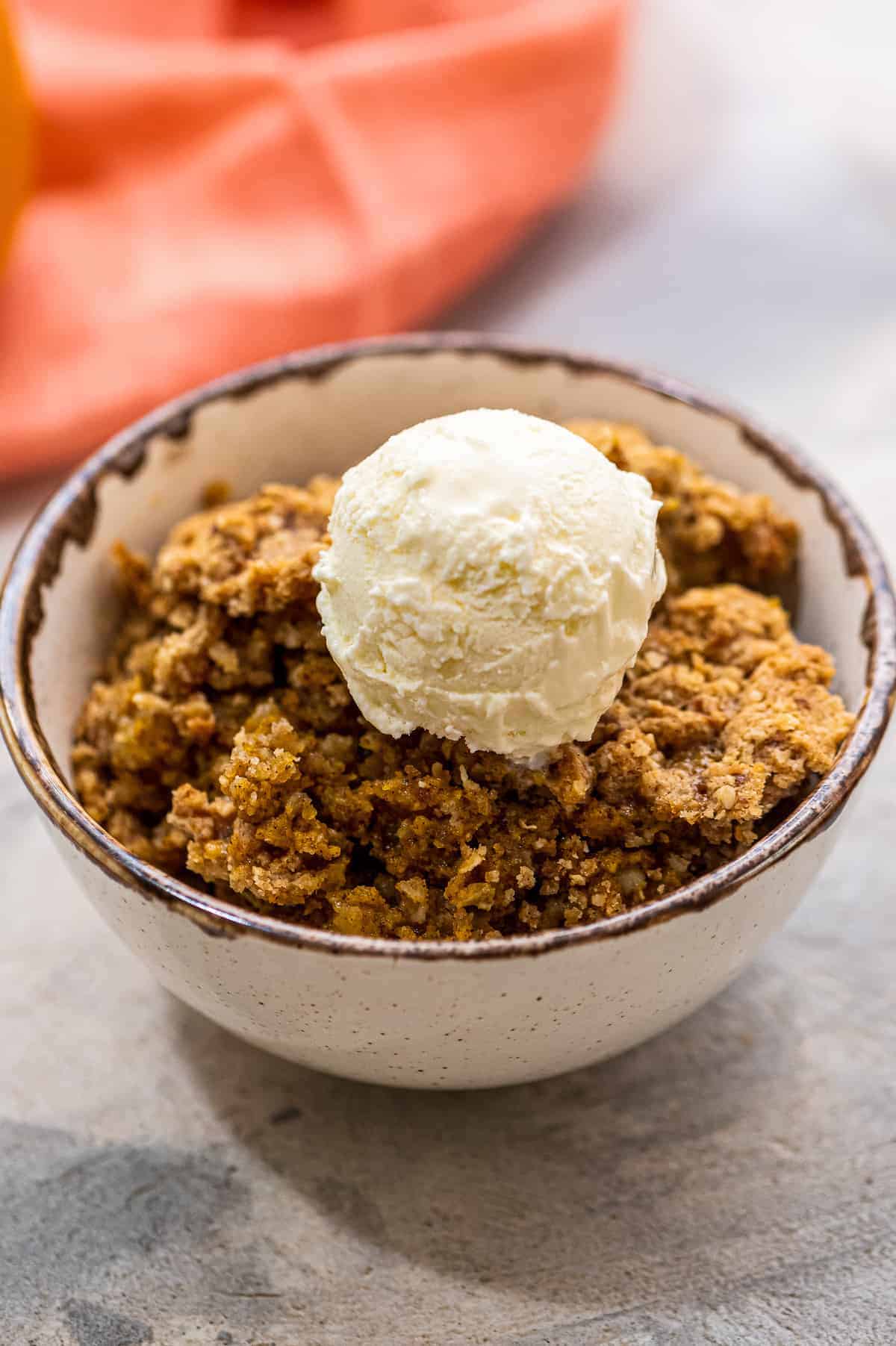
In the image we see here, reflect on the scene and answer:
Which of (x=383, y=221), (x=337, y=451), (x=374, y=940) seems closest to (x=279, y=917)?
(x=374, y=940)

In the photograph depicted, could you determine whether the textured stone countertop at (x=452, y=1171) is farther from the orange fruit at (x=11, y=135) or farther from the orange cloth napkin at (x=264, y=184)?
the orange fruit at (x=11, y=135)

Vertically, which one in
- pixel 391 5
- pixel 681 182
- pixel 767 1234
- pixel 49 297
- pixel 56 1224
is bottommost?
pixel 56 1224

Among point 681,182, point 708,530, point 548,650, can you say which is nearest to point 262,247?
point 681,182

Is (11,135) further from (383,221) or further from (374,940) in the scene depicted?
(374,940)

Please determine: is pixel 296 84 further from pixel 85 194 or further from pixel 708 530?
pixel 708 530

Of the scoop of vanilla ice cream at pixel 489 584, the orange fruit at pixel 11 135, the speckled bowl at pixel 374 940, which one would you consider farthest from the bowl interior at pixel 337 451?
the orange fruit at pixel 11 135

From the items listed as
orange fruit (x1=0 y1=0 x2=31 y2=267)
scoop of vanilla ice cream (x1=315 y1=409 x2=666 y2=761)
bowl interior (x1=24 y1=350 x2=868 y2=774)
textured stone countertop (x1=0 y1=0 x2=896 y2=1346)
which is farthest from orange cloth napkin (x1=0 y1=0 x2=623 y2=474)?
scoop of vanilla ice cream (x1=315 y1=409 x2=666 y2=761)
